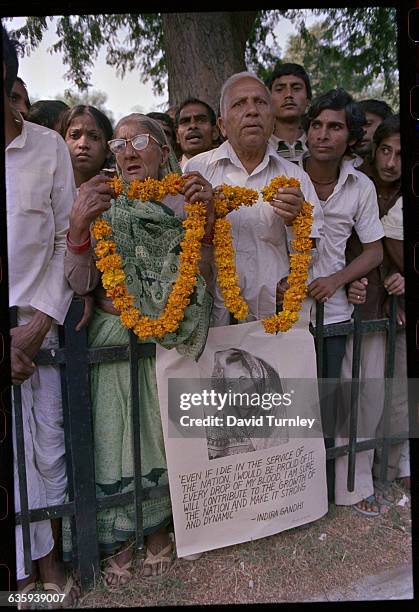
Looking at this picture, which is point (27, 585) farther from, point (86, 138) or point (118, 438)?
point (86, 138)

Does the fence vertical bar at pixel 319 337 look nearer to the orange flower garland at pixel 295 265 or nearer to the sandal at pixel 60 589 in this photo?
the orange flower garland at pixel 295 265

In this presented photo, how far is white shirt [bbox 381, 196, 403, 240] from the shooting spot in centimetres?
233

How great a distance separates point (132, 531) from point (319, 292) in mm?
1296

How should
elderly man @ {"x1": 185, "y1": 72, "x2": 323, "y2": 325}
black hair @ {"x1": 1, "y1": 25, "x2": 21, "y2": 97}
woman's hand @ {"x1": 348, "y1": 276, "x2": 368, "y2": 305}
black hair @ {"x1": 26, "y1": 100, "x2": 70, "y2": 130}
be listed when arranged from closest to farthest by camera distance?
black hair @ {"x1": 1, "y1": 25, "x2": 21, "y2": 97} → black hair @ {"x1": 26, "y1": 100, "x2": 70, "y2": 130} → elderly man @ {"x1": 185, "y1": 72, "x2": 323, "y2": 325} → woman's hand @ {"x1": 348, "y1": 276, "x2": 368, "y2": 305}

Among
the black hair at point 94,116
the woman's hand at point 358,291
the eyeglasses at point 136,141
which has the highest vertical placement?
the black hair at point 94,116

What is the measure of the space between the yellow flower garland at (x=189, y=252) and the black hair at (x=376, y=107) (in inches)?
17.0

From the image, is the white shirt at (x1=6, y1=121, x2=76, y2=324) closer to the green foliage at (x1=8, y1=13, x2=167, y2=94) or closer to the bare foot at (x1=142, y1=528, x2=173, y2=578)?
the green foliage at (x1=8, y1=13, x2=167, y2=94)

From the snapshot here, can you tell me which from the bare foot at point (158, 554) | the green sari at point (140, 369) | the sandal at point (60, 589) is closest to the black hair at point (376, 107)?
the green sari at point (140, 369)

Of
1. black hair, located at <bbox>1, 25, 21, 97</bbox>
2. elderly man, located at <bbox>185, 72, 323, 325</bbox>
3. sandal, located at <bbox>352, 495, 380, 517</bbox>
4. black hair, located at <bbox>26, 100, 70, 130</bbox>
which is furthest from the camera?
sandal, located at <bbox>352, 495, 380, 517</bbox>

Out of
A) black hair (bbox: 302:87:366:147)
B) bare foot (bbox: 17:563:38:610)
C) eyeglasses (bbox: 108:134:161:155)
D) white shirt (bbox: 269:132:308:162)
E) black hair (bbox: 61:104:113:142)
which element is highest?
black hair (bbox: 302:87:366:147)

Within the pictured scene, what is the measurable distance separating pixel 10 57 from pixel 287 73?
1.06 m

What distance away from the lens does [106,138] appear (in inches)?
83.8

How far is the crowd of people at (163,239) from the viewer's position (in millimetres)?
2059

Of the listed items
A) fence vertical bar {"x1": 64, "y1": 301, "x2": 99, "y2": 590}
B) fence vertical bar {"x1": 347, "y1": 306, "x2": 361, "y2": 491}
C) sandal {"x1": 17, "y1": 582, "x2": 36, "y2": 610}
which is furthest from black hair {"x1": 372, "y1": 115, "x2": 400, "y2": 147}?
sandal {"x1": 17, "y1": 582, "x2": 36, "y2": 610}
